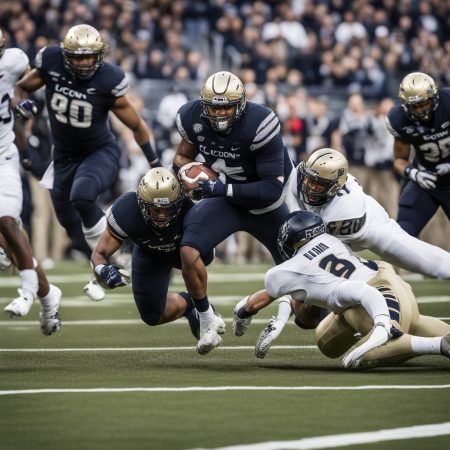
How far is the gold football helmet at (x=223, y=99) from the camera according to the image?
259 inches

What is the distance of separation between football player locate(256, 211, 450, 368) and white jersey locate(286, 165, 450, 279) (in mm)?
369

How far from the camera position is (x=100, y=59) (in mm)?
7914

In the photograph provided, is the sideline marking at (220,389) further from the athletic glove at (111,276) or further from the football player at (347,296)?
the athletic glove at (111,276)

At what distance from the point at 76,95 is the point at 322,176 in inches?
91.9

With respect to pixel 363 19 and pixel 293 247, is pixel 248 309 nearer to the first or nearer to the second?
pixel 293 247

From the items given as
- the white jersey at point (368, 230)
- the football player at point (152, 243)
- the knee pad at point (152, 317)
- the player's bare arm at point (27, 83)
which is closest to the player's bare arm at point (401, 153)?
the white jersey at point (368, 230)

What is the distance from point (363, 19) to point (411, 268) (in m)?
11.9

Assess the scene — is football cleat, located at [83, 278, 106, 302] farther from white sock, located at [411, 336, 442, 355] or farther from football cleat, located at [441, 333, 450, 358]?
football cleat, located at [441, 333, 450, 358]

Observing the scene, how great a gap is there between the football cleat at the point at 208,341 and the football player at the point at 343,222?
153 mm

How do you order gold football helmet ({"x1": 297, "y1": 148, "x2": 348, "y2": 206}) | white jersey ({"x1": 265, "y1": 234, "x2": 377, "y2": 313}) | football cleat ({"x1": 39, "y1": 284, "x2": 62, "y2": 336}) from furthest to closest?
1. football cleat ({"x1": 39, "y1": 284, "x2": 62, "y2": 336})
2. gold football helmet ({"x1": 297, "y1": 148, "x2": 348, "y2": 206})
3. white jersey ({"x1": 265, "y1": 234, "x2": 377, "y2": 313})

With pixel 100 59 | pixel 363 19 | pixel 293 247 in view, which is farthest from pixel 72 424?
pixel 363 19

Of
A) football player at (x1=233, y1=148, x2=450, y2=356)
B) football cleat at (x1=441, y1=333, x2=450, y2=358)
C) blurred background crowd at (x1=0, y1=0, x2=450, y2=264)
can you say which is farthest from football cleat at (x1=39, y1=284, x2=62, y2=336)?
blurred background crowd at (x1=0, y1=0, x2=450, y2=264)

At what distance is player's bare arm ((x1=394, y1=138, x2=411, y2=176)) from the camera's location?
8711 millimetres

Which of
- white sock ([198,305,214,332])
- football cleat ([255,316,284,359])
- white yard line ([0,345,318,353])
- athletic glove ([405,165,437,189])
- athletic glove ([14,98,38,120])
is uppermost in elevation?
athletic glove ([14,98,38,120])
